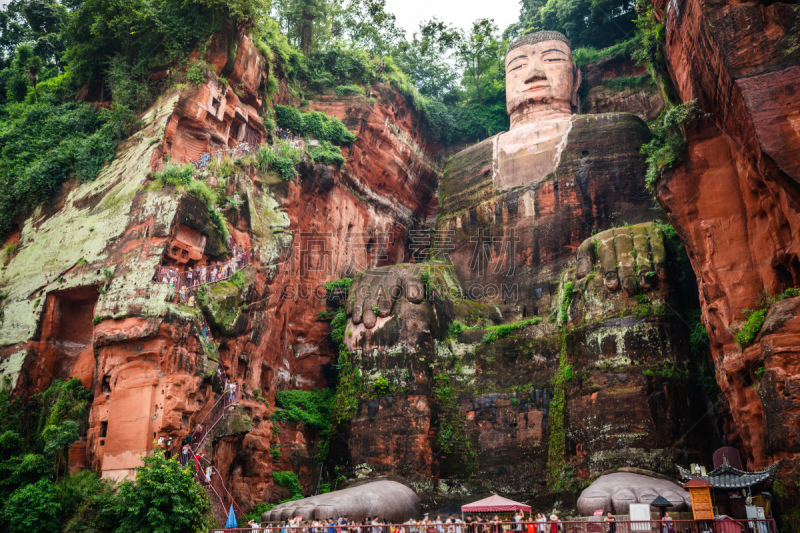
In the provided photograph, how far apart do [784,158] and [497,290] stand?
573 inches

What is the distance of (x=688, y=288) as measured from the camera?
21.4 metres

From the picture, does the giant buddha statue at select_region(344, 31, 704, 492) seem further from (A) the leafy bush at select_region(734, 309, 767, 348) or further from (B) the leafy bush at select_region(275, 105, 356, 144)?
(B) the leafy bush at select_region(275, 105, 356, 144)

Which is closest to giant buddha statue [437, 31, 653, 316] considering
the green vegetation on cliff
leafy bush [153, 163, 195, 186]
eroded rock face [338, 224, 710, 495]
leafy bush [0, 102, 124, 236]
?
eroded rock face [338, 224, 710, 495]

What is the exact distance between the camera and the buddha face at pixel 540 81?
32.0 metres

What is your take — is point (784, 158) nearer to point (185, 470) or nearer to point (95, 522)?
point (185, 470)

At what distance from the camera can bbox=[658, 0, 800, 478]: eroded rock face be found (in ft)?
45.5

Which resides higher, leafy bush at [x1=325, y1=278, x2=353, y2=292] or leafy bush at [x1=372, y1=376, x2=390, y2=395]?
leafy bush at [x1=325, y1=278, x2=353, y2=292]

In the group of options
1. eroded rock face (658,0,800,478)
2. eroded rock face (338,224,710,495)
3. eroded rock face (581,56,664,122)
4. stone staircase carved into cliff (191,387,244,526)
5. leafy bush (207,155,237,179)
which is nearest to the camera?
eroded rock face (658,0,800,478)

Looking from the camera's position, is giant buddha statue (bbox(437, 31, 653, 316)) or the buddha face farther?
the buddha face

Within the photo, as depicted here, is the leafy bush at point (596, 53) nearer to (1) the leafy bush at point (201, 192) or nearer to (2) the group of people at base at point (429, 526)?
(1) the leafy bush at point (201, 192)

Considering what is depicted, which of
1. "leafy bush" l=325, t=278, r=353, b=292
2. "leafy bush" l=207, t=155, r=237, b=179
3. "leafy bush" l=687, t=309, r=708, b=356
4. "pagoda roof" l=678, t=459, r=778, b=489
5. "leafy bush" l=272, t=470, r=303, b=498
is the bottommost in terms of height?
"pagoda roof" l=678, t=459, r=778, b=489

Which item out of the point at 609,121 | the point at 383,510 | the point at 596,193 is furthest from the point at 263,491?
the point at 609,121

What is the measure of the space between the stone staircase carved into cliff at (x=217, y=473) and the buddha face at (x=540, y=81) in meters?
19.1

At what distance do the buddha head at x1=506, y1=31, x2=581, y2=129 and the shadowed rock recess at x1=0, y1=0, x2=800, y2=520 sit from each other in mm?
953
